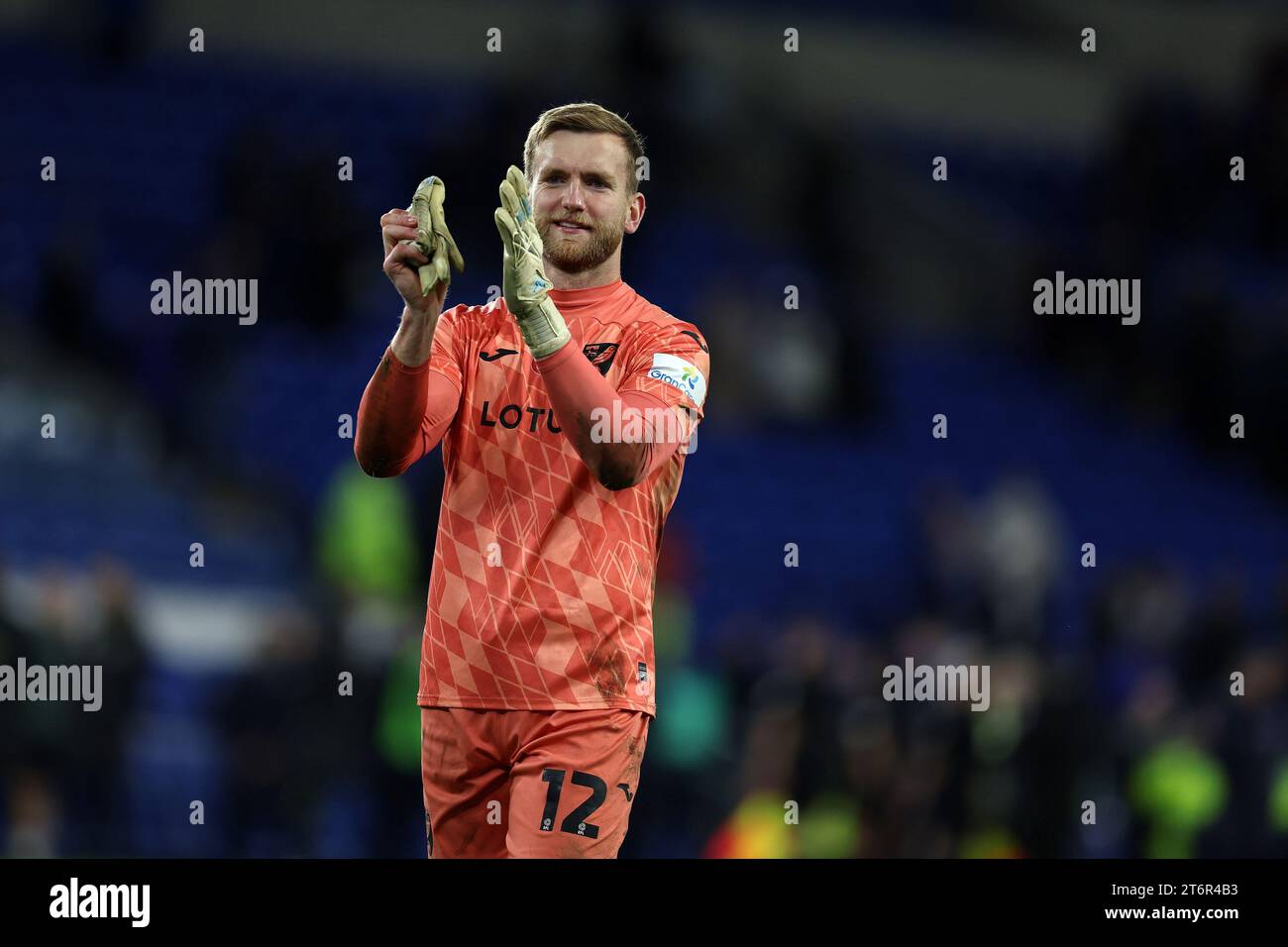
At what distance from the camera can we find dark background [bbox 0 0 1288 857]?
11.5 meters

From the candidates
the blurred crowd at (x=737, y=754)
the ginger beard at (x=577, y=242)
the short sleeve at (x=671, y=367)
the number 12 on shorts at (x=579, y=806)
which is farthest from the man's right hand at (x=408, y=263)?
the blurred crowd at (x=737, y=754)

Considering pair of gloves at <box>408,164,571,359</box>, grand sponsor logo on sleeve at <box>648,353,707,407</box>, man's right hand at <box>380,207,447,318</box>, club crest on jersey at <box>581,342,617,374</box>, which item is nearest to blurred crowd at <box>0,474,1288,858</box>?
club crest on jersey at <box>581,342,617,374</box>

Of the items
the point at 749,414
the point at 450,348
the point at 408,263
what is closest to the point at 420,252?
the point at 408,263

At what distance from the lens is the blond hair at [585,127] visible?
496 cm

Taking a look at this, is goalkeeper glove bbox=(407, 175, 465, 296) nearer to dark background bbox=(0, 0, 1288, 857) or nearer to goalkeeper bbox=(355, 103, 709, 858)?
goalkeeper bbox=(355, 103, 709, 858)

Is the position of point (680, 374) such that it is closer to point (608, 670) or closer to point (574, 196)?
point (574, 196)

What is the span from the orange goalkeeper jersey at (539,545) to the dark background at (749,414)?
6.30 meters

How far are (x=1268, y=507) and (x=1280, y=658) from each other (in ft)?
17.7

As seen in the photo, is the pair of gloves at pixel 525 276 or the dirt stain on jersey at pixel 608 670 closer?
the pair of gloves at pixel 525 276

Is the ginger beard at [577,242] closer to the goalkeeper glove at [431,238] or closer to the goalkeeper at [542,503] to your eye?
the goalkeeper at [542,503]

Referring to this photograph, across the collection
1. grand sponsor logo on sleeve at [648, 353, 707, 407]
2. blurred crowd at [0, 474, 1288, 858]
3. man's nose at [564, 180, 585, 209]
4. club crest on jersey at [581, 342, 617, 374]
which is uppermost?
man's nose at [564, 180, 585, 209]

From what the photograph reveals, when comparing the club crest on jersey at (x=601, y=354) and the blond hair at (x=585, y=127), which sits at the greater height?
the blond hair at (x=585, y=127)

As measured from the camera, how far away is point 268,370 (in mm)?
14977

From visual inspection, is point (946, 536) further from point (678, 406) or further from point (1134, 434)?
point (678, 406)
